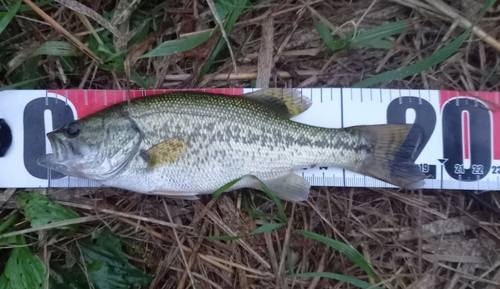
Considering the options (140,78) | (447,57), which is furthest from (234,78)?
(447,57)

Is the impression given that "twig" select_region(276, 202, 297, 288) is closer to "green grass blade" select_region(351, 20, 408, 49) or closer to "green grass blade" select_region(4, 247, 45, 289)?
"green grass blade" select_region(351, 20, 408, 49)

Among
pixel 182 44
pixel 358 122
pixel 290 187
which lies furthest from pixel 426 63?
pixel 182 44

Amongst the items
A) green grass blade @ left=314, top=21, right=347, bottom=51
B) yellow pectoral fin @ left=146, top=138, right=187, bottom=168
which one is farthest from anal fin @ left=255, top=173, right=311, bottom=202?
green grass blade @ left=314, top=21, right=347, bottom=51

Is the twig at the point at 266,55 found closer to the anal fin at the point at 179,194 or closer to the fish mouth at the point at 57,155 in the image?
the anal fin at the point at 179,194

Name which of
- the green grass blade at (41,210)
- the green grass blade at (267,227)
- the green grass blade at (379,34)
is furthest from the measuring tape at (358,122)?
the green grass blade at (267,227)

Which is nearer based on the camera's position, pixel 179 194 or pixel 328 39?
pixel 179 194

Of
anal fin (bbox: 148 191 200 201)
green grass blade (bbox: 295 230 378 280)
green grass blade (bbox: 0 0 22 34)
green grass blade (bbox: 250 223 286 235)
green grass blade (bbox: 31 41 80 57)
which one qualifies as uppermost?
green grass blade (bbox: 0 0 22 34)

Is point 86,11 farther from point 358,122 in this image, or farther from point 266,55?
point 358,122
